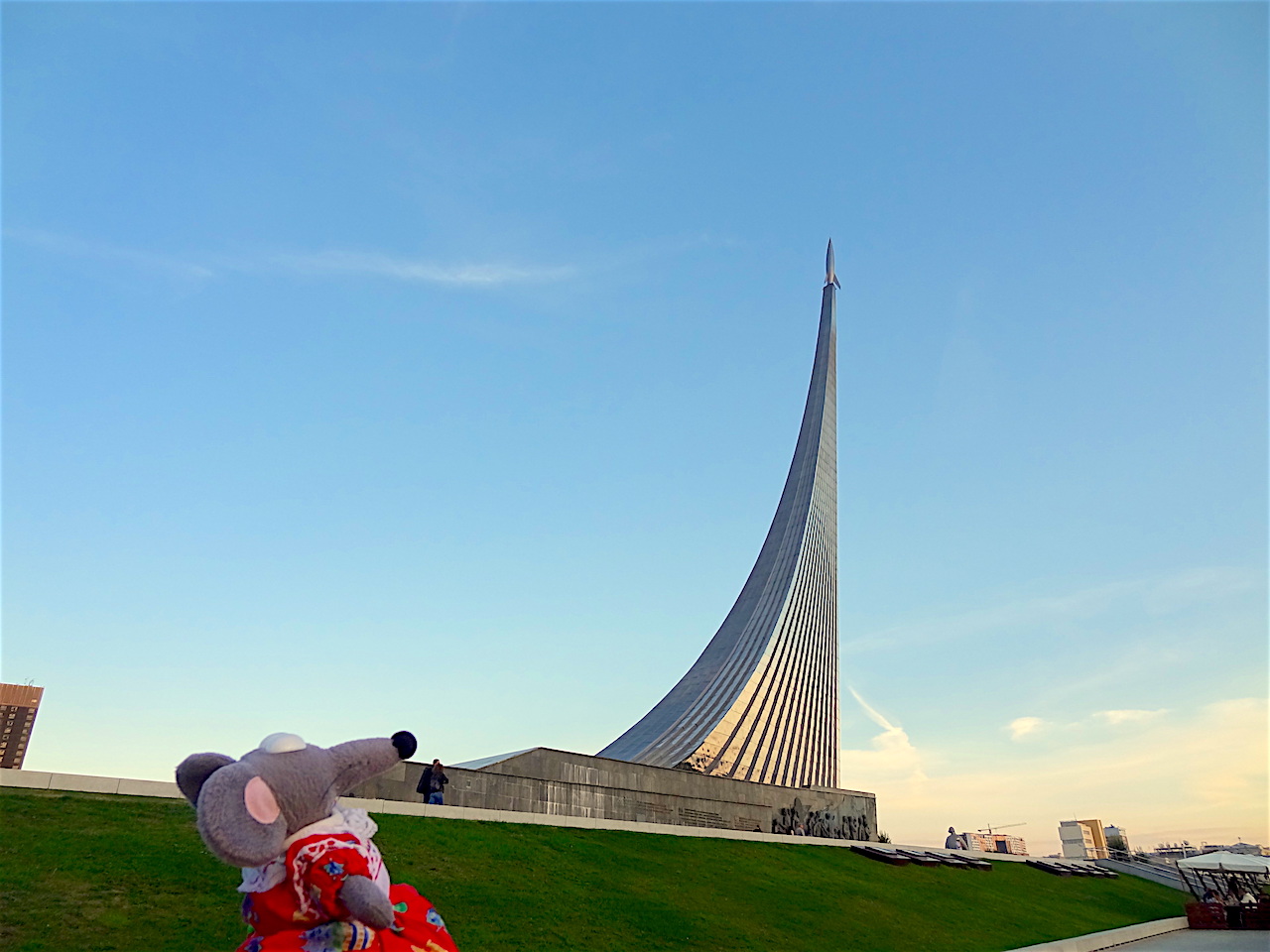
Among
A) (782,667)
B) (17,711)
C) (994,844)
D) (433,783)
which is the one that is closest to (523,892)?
(433,783)

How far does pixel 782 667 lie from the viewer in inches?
1000

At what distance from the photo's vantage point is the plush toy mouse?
2457mm

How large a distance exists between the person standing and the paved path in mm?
8847

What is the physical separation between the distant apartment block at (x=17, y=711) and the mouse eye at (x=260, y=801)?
56.5ft

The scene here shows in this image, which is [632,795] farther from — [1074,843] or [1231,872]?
[1074,843]

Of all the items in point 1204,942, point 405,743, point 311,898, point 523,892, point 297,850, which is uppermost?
point 405,743

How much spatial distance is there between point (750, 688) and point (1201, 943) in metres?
12.8

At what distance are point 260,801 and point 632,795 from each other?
12288 mm

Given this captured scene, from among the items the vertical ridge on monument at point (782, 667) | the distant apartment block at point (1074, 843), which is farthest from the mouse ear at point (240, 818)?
the distant apartment block at point (1074, 843)

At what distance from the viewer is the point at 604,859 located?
8414mm

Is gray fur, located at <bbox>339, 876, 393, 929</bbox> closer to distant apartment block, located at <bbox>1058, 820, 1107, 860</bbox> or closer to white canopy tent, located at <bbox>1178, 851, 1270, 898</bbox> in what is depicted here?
white canopy tent, located at <bbox>1178, 851, 1270, 898</bbox>

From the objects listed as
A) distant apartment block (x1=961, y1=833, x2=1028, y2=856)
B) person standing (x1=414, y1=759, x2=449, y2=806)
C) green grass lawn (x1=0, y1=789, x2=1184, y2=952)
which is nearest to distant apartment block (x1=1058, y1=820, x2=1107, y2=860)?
distant apartment block (x1=961, y1=833, x2=1028, y2=856)

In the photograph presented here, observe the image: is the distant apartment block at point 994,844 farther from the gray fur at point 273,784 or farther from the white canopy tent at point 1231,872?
the gray fur at point 273,784

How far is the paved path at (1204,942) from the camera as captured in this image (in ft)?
34.3
